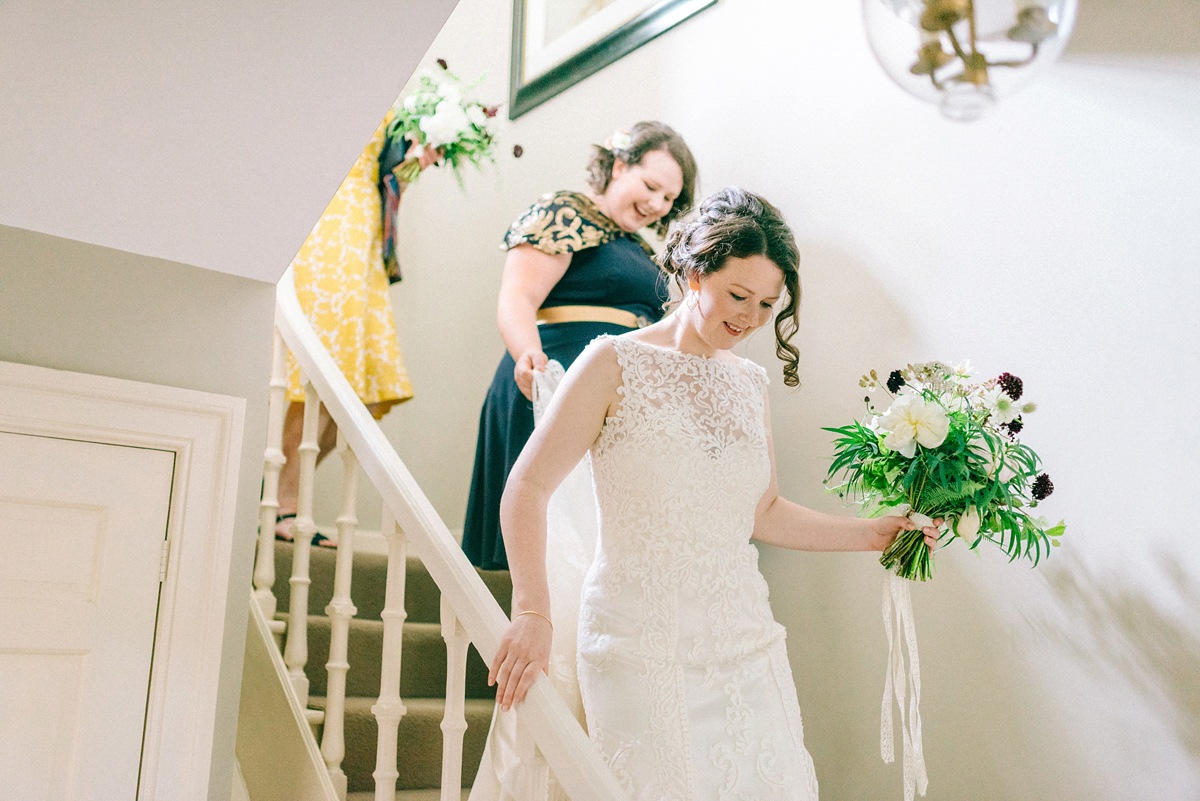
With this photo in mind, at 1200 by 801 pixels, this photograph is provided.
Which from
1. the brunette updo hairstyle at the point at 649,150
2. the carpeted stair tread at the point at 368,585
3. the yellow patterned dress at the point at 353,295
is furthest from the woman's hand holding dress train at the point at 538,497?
the yellow patterned dress at the point at 353,295

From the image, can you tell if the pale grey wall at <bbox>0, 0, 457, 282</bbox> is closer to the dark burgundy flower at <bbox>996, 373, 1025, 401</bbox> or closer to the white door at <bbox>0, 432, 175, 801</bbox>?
the white door at <bbox>0, 432, 175, 801</bbox>

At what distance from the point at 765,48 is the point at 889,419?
5.30ft

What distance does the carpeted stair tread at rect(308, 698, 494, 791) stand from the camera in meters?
2.42

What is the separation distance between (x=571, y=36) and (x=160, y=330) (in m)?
2.27

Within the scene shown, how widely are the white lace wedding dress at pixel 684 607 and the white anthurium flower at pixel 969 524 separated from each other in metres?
0.35

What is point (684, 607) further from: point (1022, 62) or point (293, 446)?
point (293, 446)

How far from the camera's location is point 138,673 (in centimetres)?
203

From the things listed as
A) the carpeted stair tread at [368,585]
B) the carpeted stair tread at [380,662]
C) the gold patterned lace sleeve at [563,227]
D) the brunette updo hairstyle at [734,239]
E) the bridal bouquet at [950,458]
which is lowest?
the carpeted stair tread at [380,662]

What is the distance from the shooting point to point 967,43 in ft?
3.30

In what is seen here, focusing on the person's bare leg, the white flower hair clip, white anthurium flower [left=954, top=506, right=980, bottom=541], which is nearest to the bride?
white anthurium flower [left=954, top=506, right=980, bottom=541]

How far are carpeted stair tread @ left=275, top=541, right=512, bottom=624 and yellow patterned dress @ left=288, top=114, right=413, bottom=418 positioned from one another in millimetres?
649

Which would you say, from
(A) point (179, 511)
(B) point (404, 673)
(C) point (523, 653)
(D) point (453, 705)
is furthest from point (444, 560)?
(B) point (404, 673)

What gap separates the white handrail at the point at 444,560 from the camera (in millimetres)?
1492

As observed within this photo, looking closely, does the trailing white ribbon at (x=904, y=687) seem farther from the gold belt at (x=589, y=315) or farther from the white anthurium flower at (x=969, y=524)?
the gold belt at (x=589, y=315)
